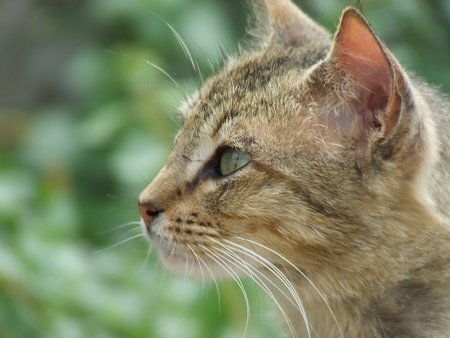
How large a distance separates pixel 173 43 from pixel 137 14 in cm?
19

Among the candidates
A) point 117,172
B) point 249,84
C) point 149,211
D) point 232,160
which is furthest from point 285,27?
point 117,172

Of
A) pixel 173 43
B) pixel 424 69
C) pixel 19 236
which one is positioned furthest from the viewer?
pixel 173 43

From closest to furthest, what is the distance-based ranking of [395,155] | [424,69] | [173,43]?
[395,155] → [424,69] → [173,43]

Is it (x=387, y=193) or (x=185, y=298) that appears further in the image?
(x=185, y=298)

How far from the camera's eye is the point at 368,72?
6.98ft

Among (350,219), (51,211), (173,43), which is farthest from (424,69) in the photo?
(350,219)

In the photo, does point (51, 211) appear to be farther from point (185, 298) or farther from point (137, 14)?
point (137, 14)

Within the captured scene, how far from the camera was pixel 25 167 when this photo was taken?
4.43 meters

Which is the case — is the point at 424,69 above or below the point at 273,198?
above

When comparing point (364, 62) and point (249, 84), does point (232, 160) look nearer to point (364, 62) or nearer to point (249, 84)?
point (249, 84)

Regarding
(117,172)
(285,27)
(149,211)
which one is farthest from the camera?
(117,172)

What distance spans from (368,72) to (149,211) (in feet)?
1.93

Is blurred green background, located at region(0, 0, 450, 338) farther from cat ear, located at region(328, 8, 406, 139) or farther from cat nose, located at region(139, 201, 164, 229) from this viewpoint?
cat ear, located at region(328, 8, 406, 139)

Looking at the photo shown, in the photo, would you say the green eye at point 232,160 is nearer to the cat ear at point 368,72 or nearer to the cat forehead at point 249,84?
the cat forehead at point 249,84
